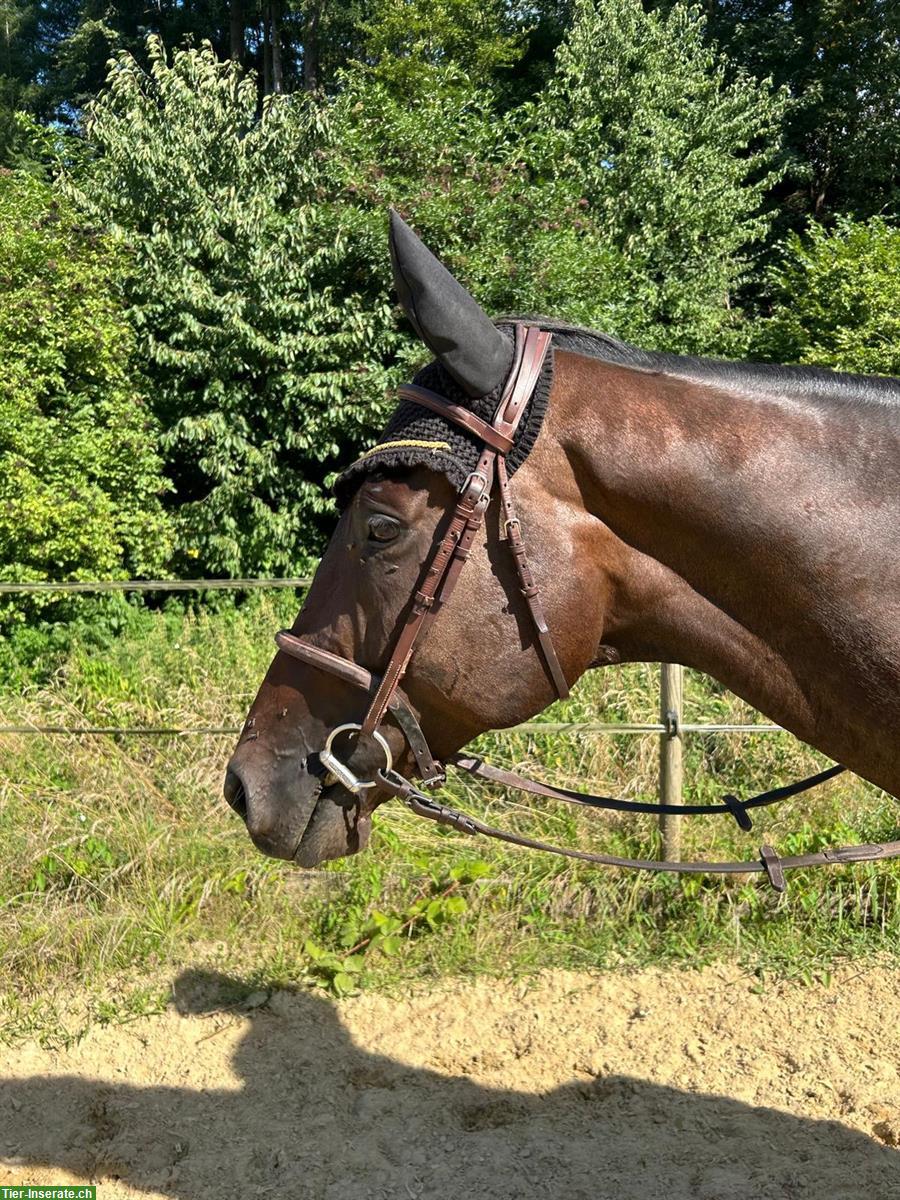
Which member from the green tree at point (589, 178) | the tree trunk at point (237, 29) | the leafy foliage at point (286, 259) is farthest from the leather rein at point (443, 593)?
the tree trunk at point (237, 29)

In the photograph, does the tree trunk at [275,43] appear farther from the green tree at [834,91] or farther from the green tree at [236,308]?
the green tree at [236,308]

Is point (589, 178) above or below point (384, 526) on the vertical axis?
above

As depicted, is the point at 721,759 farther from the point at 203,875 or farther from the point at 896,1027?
the point at 203,875

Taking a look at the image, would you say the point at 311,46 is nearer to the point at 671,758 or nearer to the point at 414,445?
the point at 671,758

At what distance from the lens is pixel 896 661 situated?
1752 mm

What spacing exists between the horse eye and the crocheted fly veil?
101 millimetres

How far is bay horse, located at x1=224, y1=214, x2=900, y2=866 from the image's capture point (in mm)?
1786

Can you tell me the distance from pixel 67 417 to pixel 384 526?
7564 millimetres

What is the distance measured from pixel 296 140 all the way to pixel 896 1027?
9.37 metres

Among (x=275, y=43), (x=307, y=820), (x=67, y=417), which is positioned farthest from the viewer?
(x=275, y=43)

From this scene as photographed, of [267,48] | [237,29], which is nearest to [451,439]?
[267,48]

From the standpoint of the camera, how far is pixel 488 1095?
11.9ft

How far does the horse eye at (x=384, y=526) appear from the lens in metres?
1.92

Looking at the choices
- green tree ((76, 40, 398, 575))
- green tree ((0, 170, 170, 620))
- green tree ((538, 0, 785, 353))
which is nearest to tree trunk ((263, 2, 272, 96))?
green tree ((538, 0, 785, 353))
